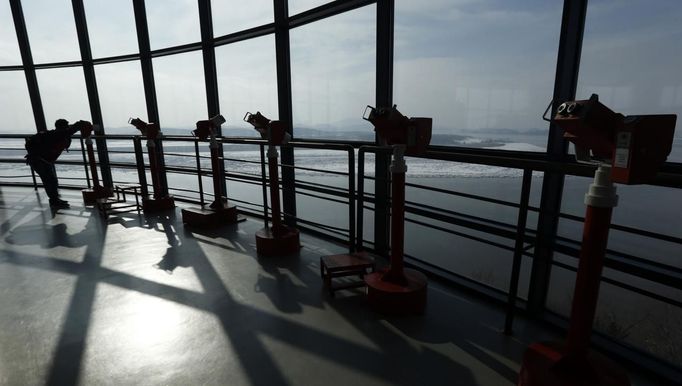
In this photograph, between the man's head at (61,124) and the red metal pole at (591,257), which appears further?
the man's head at (61,124)

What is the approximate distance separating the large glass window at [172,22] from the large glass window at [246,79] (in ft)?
1.72

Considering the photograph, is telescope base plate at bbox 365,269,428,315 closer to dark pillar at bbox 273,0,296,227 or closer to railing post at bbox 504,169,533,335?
railing post at bbox 504,169,533,335

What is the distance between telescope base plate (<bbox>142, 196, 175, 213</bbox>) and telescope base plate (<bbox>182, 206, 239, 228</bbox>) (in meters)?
0.87

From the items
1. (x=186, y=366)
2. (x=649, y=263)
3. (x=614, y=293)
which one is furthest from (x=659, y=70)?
(x=614, y=293)

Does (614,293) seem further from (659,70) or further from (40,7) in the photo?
(40,7)

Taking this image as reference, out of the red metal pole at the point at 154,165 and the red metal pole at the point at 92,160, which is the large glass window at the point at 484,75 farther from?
the red metal pole at the point at 92,160

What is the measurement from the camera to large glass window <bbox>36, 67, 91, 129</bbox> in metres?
5.45

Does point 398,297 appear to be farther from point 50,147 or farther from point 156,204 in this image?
point 50,147

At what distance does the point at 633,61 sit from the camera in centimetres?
187

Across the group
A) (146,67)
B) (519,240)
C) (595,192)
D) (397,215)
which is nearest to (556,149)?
(519,240)

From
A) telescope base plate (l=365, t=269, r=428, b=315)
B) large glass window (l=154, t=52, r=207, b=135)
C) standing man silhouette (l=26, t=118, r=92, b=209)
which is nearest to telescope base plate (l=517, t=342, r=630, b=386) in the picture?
telescope base plate (l=365, t=269, r=428, b=315)

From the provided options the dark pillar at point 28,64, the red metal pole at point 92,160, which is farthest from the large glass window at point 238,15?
the dark pillar at point 28,64

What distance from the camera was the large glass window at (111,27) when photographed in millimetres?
4809

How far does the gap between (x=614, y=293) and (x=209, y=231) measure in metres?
18.4
